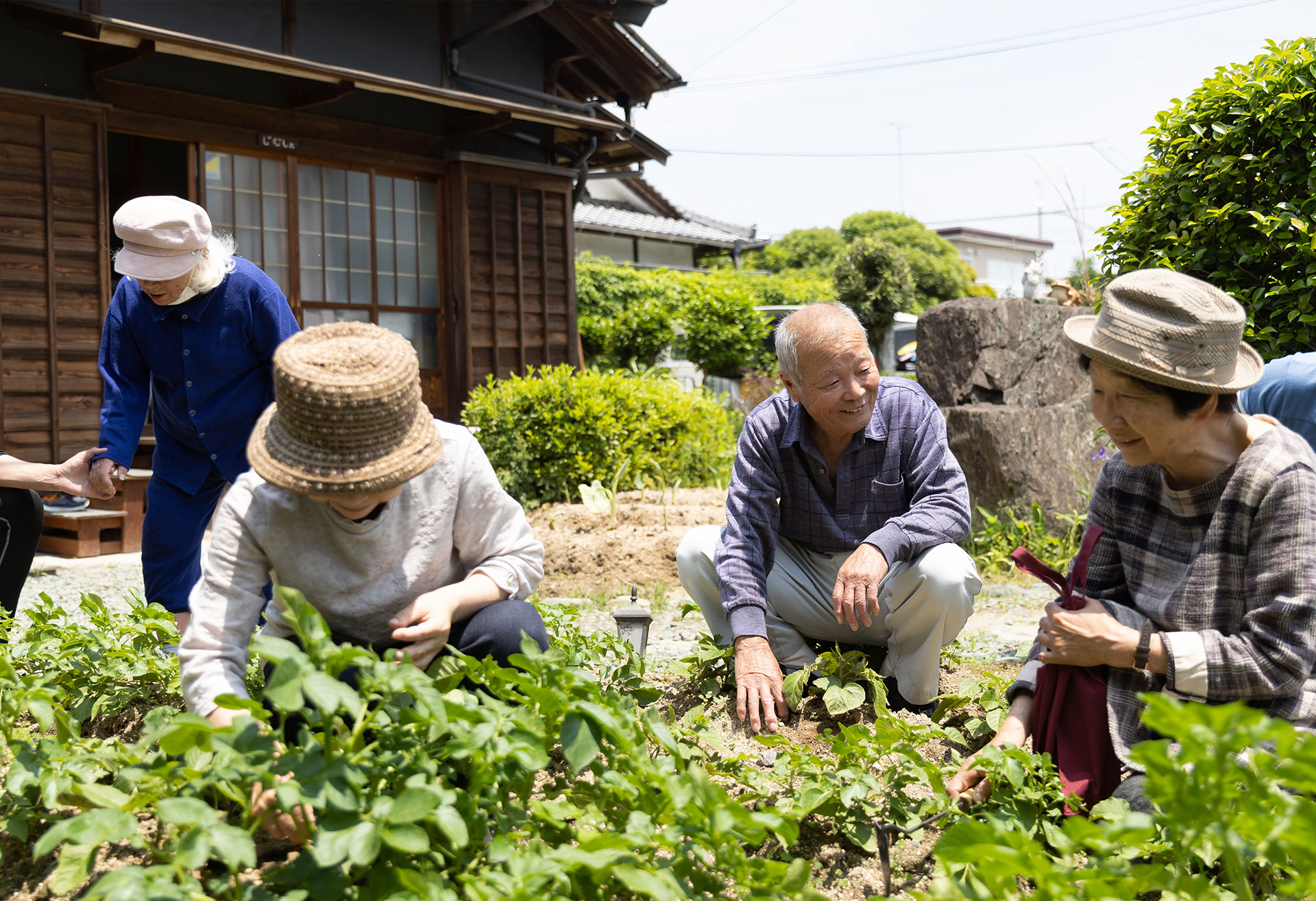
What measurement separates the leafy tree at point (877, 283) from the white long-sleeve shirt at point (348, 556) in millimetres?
19105

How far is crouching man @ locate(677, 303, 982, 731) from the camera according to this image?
2.69m

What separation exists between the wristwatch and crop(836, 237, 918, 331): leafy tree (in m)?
19.1

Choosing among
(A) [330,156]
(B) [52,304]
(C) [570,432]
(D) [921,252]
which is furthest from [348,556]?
(D) [921,252]

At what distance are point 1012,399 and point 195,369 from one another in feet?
14.6

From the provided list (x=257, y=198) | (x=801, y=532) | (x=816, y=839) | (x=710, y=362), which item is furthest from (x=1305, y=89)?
(x=710, y=362)

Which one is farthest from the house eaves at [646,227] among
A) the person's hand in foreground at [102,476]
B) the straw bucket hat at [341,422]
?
the straw bucket hat at [341,422]

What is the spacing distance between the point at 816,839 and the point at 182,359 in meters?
2.41

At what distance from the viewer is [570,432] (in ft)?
22.1

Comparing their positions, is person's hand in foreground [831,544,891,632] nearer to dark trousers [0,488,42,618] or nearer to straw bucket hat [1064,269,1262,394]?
straw bucket hat [1064,269,1262,394]

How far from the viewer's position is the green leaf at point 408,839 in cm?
133

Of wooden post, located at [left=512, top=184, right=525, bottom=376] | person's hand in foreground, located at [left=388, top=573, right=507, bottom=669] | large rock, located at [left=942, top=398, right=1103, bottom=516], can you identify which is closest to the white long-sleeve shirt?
person's hand in foreground, located at [left=388, top=573, right=507, bottom=669]

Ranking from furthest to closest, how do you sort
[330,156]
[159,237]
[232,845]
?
[330,156], [159,237], [232,845]

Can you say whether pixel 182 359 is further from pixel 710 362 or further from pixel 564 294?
pixel 710 362

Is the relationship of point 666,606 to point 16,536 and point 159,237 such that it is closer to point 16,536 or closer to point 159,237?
point 16,536
